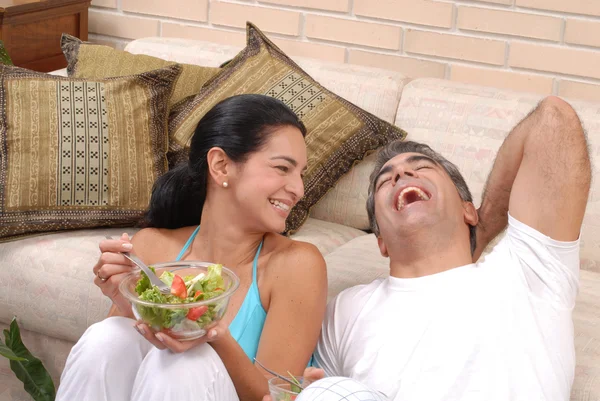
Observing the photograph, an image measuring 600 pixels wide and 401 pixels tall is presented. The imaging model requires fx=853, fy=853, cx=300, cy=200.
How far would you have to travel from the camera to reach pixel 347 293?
1.93 m

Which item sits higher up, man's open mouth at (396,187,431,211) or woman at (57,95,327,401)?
man's open mouth at (396,187,431,211)

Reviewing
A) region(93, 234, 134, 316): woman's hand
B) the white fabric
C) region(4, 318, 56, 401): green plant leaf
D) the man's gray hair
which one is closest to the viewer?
the white fabric

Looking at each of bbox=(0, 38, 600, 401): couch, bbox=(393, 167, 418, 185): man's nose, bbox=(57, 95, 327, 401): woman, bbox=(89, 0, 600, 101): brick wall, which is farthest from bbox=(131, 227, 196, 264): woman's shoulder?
bbox=(89, 0, 600, 101): brick wall

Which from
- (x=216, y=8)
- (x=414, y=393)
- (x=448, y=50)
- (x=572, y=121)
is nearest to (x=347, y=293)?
(x=414, y=393)

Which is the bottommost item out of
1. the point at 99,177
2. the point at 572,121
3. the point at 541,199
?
the point at 99,177

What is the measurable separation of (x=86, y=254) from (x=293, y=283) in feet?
2.68

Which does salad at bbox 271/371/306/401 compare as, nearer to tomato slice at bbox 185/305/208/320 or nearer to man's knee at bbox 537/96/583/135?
tomato slice at bbox 185/305/208/320

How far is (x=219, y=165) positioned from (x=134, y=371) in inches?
19.5

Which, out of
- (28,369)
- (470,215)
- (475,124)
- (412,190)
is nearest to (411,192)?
(412,190)

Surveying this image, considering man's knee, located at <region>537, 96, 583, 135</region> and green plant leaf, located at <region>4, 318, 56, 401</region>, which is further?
green plant leaf, located at <region>4, 318, 56, 401</region>

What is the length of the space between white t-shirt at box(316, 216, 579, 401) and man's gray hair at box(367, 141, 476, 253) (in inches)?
8.0

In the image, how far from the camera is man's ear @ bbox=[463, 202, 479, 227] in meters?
1.92

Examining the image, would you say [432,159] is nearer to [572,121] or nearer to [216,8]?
[572,121]

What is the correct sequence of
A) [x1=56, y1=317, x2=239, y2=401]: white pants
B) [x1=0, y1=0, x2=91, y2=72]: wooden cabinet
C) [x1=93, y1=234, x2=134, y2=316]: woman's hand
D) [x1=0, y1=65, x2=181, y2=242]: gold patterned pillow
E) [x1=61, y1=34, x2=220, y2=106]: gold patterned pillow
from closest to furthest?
[x1=56, y1=317, x2=239, y2=401]: white pants, [x1=93, y1=234, x2=134, y2=316]: woman's hand, [x1=0, y1=65, x2=181, y2=242]: gold patterned pillow, [x1=61, y1=34, x2=220, y2=106]: gold patterned pillow, [x1=0, y1=0, x2=91, y2=72]: wooden cabinet
